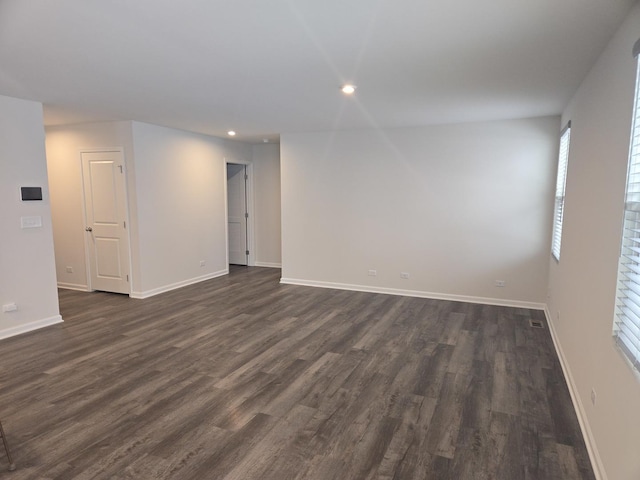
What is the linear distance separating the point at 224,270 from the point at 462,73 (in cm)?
557

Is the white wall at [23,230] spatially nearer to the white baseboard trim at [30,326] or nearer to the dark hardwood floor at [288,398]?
the white baseboard trim at [30,326]

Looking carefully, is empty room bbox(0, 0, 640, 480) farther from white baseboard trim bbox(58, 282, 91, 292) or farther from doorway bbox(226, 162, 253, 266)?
doorway bbox(226, 162, 253, 266)

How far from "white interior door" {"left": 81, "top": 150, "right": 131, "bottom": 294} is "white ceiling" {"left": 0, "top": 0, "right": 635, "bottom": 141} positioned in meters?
1.17

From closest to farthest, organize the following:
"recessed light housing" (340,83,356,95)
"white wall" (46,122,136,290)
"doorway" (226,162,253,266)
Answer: "recessed light housing" (340,83,356,95)
"white wall" (46,122,136,290)
"doorway" (226,162,253,266)

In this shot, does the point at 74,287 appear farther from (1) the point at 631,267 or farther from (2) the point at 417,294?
(1) the point at 631,267

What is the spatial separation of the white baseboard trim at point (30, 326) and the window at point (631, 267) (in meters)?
5.33

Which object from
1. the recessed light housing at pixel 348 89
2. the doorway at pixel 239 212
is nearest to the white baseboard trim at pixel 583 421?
the recessed light housing at pixel 348 89

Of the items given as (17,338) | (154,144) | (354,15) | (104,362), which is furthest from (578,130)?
(17,338)

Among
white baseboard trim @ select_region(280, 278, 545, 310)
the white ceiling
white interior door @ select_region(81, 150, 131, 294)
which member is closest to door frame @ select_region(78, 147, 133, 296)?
white interior door @ select_region(81, 150, 131, 294)

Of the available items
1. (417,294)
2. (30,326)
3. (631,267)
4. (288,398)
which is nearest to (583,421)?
(631,267)

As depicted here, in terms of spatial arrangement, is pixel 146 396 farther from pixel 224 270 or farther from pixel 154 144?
pixel 224 270

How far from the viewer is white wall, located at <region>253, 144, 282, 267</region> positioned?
784cm

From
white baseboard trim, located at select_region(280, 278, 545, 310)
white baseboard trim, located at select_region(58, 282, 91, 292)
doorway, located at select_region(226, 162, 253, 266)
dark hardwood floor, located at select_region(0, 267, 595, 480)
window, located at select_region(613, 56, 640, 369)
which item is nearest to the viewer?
window, located at select_region(613, 56, 640, 369)

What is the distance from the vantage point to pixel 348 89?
11.8 ft
